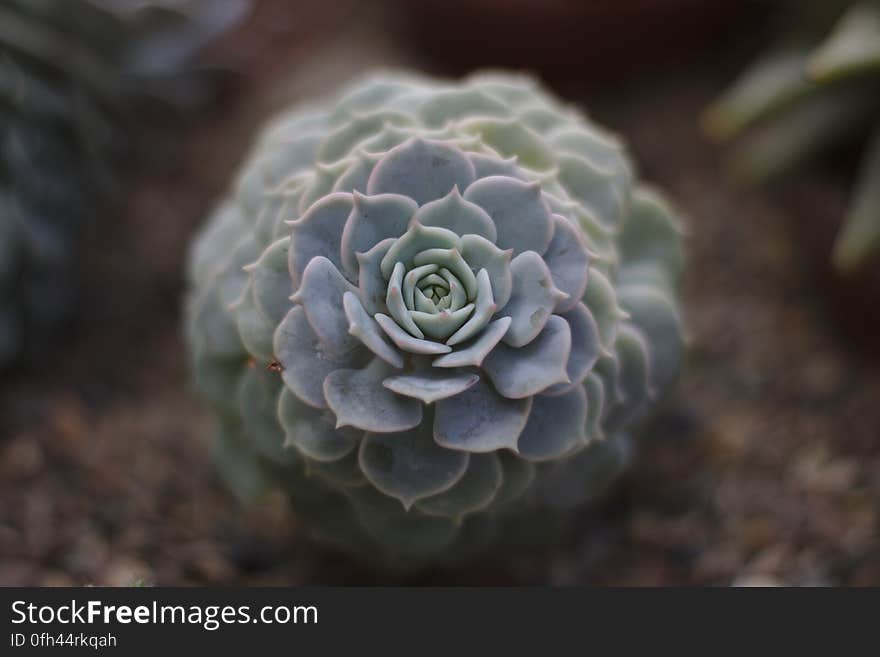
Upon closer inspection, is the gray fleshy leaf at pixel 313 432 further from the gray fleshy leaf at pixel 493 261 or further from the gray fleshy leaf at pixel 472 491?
the gray fleshy leaf at pixel 493 261

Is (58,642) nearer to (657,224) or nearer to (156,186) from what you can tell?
(657,224)

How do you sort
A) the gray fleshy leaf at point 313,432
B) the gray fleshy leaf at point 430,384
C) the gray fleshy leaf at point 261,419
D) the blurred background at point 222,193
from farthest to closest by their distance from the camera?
the blurred background at point 222,193 < the gray fleshy leaf at point 261,419 < the gray fleshy leaf at point 313,432 < the gray fleshy leaf at point 430,384

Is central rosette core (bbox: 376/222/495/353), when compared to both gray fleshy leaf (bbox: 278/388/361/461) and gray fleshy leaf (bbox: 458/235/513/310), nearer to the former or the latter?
gray fleshy leaf (bbox: 458/235/513/310)

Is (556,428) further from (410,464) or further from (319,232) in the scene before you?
(319,232)

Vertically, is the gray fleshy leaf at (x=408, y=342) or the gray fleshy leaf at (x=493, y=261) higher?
the gray fleshy leaf at (x=493, y=261)

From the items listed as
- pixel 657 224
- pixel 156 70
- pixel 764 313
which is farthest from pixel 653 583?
pixel 156 70

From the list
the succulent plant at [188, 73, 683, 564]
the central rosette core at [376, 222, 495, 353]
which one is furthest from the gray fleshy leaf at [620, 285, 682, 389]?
the central rosette core at [376, 222, 495, 353]

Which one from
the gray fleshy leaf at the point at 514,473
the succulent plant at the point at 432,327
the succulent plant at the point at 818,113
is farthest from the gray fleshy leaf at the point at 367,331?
the succulent plant at the point at 818,113
